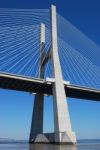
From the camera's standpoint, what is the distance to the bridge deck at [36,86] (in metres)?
33.1

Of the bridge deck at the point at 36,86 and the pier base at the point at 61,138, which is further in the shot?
the bridge deck at the point at 36,86

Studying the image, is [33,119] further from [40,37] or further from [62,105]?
[40,37]

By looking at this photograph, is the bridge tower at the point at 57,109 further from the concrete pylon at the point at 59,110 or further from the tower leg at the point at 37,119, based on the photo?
the tower leg at the point at 37,119

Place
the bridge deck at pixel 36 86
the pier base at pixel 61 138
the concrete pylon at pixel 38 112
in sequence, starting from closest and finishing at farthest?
the pier base at pixel 61 138 < the bridge deck at pixel 36 86 < the concrete pylon at pixel 38 112

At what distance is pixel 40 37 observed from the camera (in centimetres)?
3841

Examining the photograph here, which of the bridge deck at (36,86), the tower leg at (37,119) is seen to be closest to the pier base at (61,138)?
the tower leg at (37,119)

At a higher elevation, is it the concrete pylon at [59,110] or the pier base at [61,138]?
the concrete pylon at [59,110]

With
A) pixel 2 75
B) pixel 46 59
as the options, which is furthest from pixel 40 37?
pixel 2 75

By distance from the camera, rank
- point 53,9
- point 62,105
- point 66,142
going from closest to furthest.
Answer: point 66,142
point 62,105
point 53,9

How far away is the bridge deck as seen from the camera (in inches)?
1303

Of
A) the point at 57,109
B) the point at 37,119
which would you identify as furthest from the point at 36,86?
the point at 57,109

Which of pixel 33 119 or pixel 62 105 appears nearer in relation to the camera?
pixel 62 105

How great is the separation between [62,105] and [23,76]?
4.73 m

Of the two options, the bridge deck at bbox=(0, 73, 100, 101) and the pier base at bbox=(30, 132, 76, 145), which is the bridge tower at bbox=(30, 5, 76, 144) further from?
the bridge deck at bbox=(0, 73, 100, 101)
